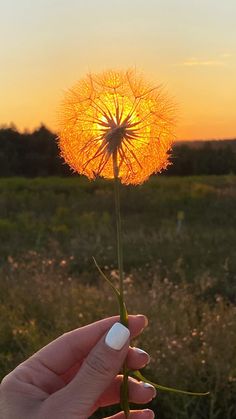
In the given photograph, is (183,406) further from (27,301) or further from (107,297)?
(27,301)

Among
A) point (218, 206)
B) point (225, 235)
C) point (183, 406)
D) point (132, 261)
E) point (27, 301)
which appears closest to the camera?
point (183, 406)

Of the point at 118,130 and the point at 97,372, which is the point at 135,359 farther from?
the point at 118,130

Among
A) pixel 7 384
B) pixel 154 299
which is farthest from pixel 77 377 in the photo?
pixel 154 299

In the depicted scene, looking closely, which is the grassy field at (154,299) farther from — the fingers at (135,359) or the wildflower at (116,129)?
the wildflower at (116,129)

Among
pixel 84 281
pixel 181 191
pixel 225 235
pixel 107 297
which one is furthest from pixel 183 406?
pixel 181 191

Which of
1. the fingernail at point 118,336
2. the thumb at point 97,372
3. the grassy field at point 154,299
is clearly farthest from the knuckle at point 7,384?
the grassy field at point 154,299

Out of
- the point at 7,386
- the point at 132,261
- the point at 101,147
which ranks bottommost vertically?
the point at 132,261
